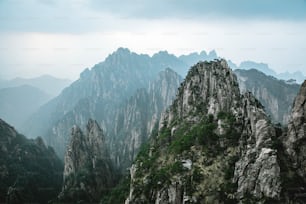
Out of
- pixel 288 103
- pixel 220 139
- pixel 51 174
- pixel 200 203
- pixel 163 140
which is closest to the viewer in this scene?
pixel 200 203

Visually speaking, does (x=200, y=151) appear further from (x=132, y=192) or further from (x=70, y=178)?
(x=70, y=178)

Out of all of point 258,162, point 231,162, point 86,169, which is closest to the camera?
point 258,162

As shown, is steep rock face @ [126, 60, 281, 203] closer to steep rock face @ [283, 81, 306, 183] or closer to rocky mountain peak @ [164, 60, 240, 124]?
rocky mountain peak @ [164, 60, 240, 124]

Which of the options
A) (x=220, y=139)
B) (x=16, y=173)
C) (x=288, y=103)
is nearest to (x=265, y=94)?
(x=288, y=103)

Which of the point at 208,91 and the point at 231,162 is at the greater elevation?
the point at 208,91

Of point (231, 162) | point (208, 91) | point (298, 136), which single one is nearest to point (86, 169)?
point (208, 91)

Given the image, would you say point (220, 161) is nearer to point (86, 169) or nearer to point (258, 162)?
point (258, 162)
